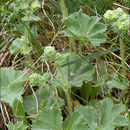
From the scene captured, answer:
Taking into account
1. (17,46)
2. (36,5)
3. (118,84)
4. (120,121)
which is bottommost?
(120,121)

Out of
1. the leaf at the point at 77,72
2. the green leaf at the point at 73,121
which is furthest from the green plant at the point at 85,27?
the green leaf at the point at 73,121

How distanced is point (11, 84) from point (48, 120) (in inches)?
21.4

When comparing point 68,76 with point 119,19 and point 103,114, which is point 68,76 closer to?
point 103,114

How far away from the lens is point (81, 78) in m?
1.89

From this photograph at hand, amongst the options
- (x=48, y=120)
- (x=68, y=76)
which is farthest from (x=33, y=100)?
(x=48, y=120)

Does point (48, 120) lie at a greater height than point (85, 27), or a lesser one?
lesser

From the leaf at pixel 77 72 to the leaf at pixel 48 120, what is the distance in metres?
0.42

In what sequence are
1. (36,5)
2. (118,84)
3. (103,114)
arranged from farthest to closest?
(36,5) → (118,84) → (103,114)

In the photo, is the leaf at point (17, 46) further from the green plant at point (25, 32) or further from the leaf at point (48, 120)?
the leaf at point (48, 120)

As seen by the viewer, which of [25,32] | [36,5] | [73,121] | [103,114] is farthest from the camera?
[25,32]

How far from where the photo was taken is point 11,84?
6.16 feet

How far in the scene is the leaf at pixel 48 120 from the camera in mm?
1449

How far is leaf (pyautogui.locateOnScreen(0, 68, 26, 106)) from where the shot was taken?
1821 millimetres

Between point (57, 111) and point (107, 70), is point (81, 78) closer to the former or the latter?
point (107, 70)
